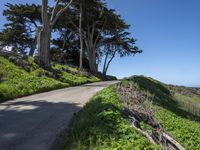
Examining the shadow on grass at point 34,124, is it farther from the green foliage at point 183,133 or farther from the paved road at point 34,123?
the green foliage at point 183,133

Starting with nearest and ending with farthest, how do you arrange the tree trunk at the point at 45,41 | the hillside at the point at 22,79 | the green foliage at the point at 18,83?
the green foliage at the point at 18,83
the hillside at the point at 22,79
the tree trunk at the point at 45,41

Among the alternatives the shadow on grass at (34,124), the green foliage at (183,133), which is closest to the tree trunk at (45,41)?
the shadow on grass at (34,124)

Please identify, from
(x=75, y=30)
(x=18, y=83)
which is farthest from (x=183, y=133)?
(x=75, y=30)

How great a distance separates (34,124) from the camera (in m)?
10.1

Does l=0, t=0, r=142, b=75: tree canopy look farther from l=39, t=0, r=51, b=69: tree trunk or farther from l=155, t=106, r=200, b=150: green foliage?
l=155, t=106, r=200, b=150: green foliage

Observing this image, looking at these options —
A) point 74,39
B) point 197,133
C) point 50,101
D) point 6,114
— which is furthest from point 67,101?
point 74,39

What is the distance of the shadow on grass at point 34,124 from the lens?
26.3ft

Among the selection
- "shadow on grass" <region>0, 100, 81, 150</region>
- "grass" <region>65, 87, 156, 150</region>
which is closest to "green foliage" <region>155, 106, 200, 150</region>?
"grass" <region>65, 87, 156, 150</region>

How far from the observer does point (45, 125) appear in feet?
32.8

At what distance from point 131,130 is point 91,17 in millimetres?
37226

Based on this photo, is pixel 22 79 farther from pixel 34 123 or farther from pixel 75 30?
pixel 75 30

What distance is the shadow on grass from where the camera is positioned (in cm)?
801

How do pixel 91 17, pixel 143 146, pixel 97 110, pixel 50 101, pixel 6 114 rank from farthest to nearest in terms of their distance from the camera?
pixel 91 17 → pixel 50 101 → pixel 6 114 → pixel 97 110 → pixel 143 146

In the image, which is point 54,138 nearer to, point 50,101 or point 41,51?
point 50,101
